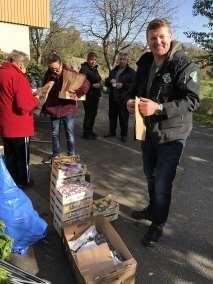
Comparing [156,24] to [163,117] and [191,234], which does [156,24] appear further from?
[191,234]

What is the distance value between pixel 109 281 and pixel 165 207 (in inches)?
41.5

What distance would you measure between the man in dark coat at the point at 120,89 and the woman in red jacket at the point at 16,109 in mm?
2559

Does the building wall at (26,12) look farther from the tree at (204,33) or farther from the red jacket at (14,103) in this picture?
the red jacket at (14,103)

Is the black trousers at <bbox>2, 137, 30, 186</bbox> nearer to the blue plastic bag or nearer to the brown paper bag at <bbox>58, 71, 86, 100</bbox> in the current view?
A: the brown paper bag at <bbox>58, 71, 86, 100</bbox>

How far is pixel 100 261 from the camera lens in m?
3.14

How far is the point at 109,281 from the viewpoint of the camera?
2.88 meters

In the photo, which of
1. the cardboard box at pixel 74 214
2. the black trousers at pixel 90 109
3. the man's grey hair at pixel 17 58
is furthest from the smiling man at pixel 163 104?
the black trousers at pixel 90 109

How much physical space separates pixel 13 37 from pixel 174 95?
47.1 feet

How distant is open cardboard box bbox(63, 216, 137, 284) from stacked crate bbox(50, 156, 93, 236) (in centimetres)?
23

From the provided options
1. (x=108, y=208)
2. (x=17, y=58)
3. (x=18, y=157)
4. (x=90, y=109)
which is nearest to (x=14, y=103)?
(x=17, y=58)

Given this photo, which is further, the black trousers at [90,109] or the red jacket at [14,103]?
the black trousers at [90,109]

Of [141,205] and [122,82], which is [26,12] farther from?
[141,205]

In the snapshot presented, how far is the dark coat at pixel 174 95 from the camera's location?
3.10m

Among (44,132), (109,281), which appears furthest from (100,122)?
(109,281)
